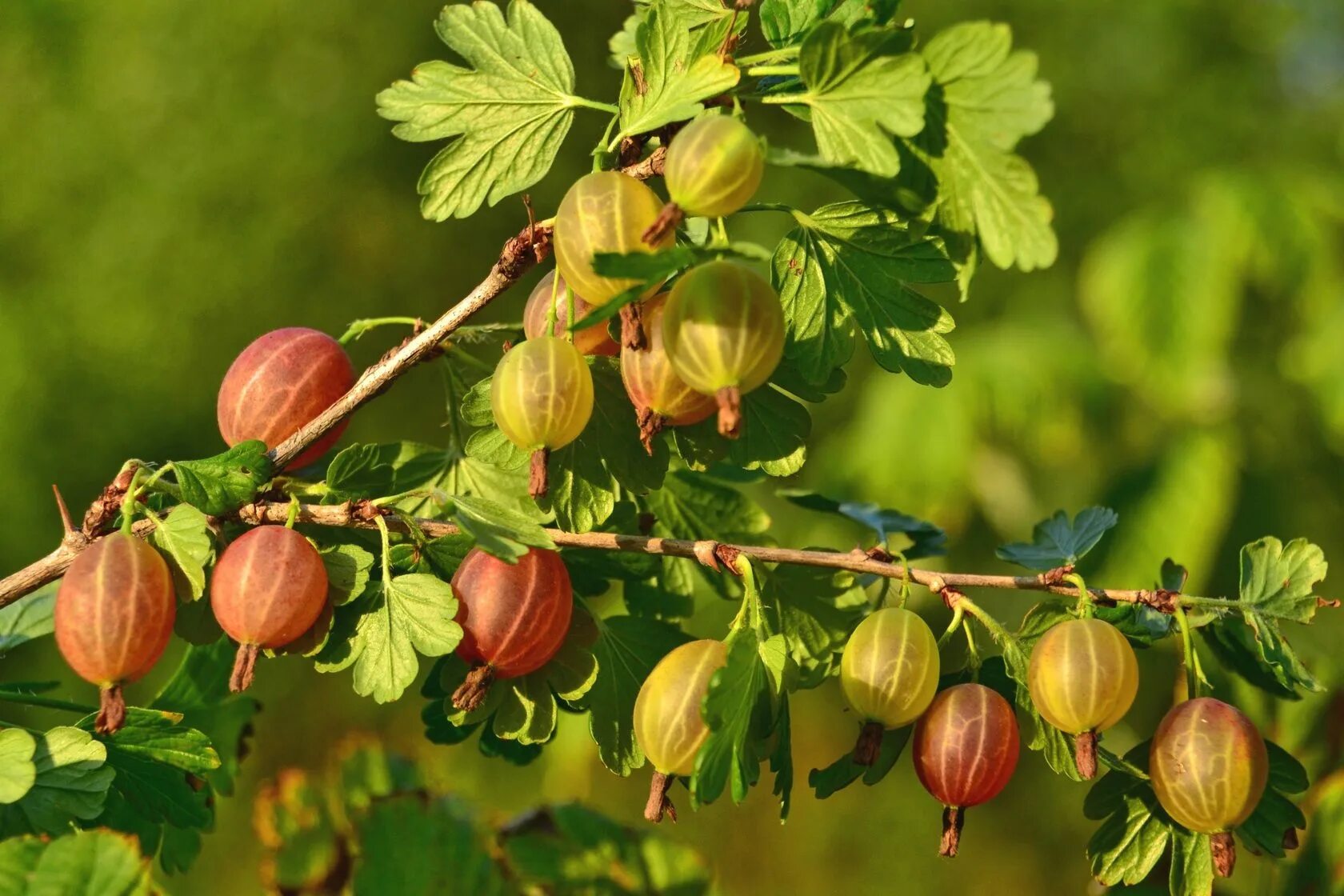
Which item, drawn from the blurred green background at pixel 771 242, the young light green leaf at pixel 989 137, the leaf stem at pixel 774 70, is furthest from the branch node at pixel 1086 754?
the blurred green background at pixel 771 242

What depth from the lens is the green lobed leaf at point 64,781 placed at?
1.87ft

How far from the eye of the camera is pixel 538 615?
59 centimetres

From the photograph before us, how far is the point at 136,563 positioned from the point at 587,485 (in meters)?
0.21

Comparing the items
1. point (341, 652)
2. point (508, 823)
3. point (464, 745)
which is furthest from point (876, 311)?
point (464, 745)

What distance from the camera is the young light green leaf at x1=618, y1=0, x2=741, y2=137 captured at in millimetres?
548

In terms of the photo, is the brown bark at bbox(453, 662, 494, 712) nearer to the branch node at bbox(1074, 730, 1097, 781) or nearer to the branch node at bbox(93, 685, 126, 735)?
the branch node at bbox(93, 685, 126, 735)

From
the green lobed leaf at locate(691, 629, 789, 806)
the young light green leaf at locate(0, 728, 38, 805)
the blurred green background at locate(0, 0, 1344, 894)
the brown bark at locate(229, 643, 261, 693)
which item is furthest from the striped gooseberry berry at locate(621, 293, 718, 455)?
the blurred green background at locate(0, 0, 1344, 894)

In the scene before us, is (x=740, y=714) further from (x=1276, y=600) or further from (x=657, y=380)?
(x=1276, y=600)

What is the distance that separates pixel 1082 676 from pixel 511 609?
261 millimetres

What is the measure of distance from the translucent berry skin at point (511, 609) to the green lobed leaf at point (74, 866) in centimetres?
17

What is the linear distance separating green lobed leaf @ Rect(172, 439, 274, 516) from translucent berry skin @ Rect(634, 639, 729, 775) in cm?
21

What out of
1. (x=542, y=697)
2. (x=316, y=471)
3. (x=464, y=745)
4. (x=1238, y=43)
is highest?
(x=316, y=471)

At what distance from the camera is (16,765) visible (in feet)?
1.81

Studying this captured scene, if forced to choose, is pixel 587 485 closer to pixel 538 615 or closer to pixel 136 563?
pixel 538 615
